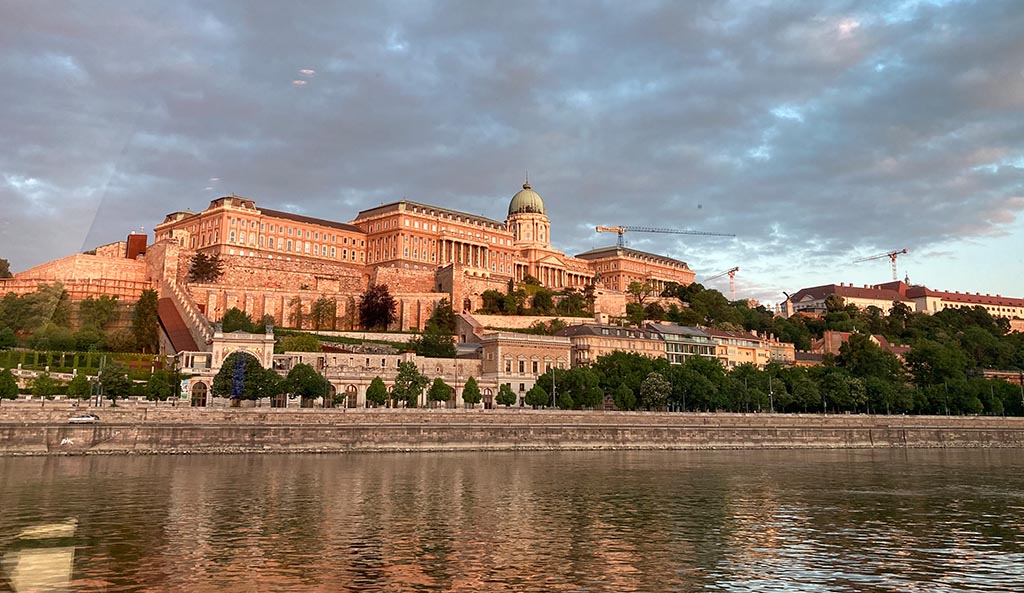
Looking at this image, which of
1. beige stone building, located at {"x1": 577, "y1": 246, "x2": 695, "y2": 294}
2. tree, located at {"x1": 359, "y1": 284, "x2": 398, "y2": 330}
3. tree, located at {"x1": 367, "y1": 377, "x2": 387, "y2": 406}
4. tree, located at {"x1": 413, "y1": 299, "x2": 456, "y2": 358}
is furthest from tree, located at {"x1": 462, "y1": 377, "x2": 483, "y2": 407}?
beige stone building, located at {"x1": 577, "y1": 246, "x2": 695, "y2": 294}

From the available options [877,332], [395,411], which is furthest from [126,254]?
[877,332]

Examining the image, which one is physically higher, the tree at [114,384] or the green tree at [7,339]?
the green tree at [7,339]

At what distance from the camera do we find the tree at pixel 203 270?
9712 cm

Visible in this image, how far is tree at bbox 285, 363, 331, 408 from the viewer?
6366 centimetres

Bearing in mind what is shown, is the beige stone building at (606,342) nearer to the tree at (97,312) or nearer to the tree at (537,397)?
the tree at (537,397)

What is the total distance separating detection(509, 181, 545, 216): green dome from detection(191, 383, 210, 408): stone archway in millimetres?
101668

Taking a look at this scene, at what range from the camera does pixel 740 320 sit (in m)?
131

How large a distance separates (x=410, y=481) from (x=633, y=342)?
5943 cm

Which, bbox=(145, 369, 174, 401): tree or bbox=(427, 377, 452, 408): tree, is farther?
bbox=(427, 377, 452, 408): tree

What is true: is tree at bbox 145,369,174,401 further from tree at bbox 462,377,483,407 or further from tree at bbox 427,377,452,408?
tree at bbox 462,377,483,407

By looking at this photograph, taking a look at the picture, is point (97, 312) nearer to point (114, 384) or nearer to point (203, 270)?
point (203, 270)

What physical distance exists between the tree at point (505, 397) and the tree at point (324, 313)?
29.9 metres

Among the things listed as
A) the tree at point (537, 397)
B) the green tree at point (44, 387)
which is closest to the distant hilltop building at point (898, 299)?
the tree at point (537, 397)

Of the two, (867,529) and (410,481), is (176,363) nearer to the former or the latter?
(410,481)
